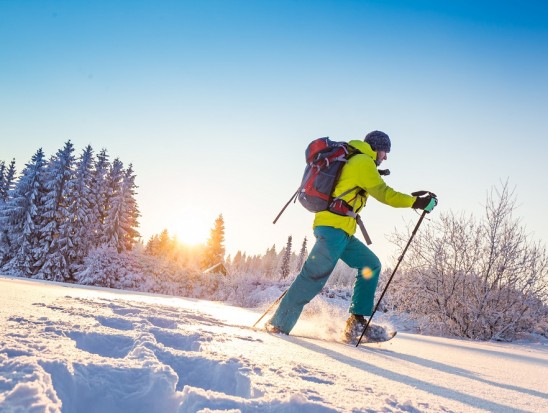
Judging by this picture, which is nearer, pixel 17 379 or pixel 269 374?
pixel 17 379

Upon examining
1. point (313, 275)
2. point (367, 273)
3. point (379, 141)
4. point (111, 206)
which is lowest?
point (313, 275)

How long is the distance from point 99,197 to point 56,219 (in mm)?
3849

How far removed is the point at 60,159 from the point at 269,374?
3007cm

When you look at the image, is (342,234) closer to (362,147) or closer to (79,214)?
(362,147)

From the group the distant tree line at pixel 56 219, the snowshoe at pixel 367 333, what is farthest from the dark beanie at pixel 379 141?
the distant tree line at pixel 56 219

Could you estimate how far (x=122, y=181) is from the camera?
3094 centimetres

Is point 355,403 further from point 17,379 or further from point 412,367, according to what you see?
point 412,367

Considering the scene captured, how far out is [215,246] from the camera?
47.4m

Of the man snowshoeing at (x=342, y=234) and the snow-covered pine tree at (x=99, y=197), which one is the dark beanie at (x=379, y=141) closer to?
the man snowshoeing at (x=342, y=234)

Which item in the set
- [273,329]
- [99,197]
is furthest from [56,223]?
[273,329]

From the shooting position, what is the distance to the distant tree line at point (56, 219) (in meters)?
25.1

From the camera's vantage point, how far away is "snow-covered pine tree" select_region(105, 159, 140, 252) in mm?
28906

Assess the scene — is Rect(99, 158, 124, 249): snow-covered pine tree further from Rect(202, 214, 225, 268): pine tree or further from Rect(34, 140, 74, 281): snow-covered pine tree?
Rect(202, 214, 225, 268): pine tree

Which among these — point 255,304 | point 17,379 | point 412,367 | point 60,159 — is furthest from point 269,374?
point 60,159
